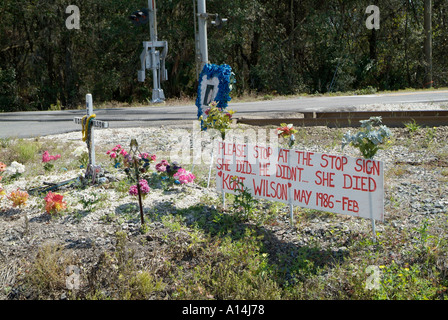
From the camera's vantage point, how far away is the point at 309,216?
626cm

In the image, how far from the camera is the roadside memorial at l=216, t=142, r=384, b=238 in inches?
208

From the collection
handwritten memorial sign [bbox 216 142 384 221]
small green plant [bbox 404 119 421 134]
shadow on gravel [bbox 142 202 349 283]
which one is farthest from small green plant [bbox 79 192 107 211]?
small green plant [bbox 404 119 421 134]

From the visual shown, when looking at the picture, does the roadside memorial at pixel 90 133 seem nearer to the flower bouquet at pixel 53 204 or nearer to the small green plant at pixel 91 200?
the small green plant at pixel 91 200

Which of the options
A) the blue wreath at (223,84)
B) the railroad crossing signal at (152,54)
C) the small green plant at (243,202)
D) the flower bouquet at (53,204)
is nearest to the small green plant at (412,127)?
the blue wreath at (223,84)

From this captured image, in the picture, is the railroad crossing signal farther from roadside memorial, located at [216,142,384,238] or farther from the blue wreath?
roadside memorial, located at [216,142,384,238]

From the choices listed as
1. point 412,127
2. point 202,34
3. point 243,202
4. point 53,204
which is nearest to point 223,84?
point 243,202

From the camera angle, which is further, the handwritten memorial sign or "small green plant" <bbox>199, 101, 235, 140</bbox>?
"small green plant" <bbox>199, 101, 235, 140</bbox>

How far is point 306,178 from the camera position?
19.0 ft

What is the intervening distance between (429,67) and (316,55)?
6209mm

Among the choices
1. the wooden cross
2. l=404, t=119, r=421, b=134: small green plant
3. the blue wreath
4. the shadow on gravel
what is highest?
the blue wreath

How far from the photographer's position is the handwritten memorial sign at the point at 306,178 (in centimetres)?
529

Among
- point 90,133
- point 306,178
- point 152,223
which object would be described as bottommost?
point 152,223

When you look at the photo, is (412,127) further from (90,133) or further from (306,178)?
(90,133)
